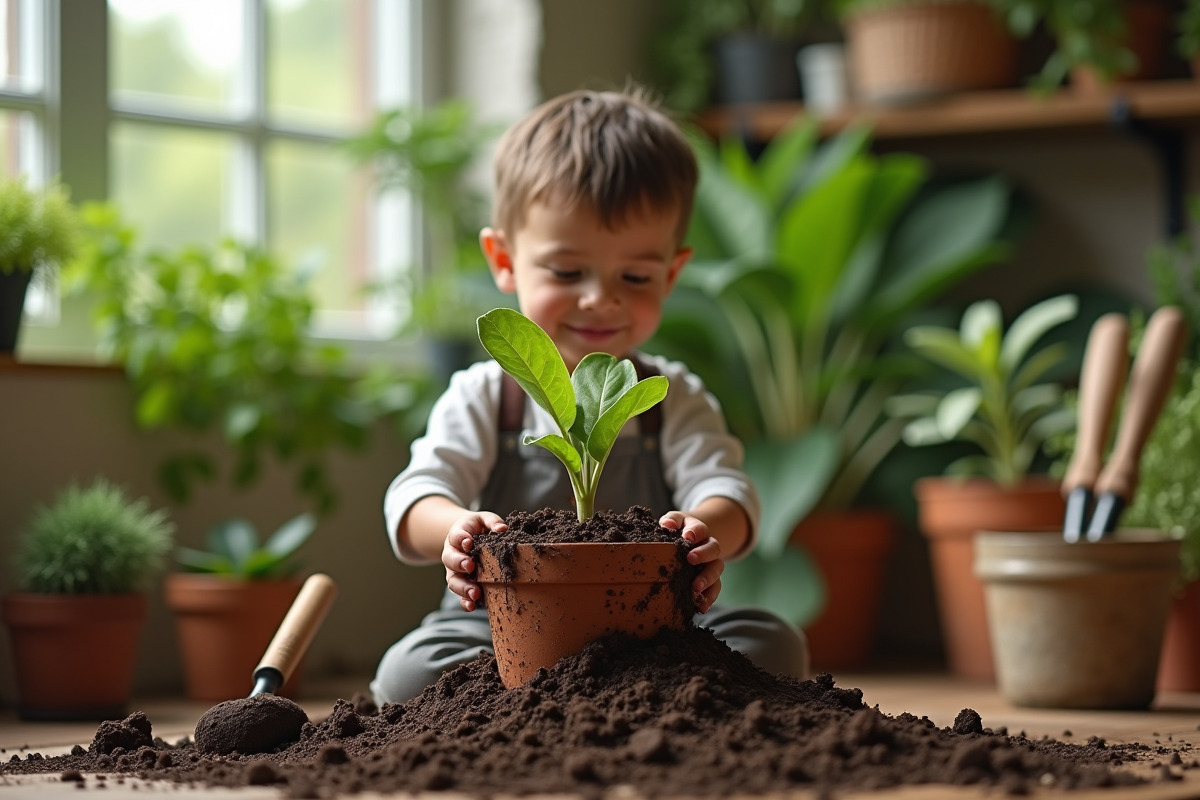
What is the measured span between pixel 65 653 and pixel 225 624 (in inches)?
11.2

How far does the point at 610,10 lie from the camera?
345 centimetres

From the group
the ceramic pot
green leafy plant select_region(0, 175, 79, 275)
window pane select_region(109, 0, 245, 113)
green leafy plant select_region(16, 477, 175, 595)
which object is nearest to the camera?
the ceramic pot

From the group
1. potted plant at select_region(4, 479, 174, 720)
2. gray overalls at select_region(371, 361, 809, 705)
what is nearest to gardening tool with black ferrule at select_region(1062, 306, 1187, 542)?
gray overalls at select_region(371, 361, 809, 705)

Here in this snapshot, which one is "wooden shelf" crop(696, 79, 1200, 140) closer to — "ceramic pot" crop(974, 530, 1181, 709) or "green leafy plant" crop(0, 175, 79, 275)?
"ceramic pot" crop(974, 530, 1181, 709)

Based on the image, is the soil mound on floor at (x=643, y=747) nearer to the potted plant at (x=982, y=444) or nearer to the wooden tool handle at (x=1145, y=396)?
the wooden tool handle at (x=1145, y=396)

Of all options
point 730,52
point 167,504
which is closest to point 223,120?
point 167,504

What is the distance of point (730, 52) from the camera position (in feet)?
11.2

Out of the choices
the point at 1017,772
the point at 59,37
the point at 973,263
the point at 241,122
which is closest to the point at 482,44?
Result: the point at 241,122

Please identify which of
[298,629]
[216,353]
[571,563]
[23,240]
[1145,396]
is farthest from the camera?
[216,353]

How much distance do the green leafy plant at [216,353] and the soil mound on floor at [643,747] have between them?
3.82 feet

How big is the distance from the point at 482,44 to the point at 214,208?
0.74m

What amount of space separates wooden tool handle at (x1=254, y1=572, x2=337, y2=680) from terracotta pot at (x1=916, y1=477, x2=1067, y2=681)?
140 centimetres

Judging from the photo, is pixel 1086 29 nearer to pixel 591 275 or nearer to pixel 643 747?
pixel 591 275

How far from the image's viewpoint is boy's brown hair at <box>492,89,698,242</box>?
172 cm
